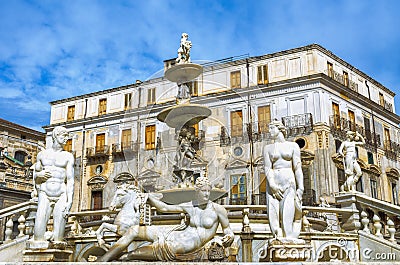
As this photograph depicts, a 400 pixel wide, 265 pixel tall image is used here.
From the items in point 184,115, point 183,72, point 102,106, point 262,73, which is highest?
point 102,106

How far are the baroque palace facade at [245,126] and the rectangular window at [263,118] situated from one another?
0.08 ft

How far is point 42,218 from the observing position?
27.4ft

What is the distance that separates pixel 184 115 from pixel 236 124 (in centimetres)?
113

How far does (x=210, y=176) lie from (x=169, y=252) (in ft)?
9.37

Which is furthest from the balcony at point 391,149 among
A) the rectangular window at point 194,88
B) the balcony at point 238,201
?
the rectangular window at point 194,88

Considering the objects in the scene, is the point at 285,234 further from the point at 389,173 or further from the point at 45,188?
the point at 389,173

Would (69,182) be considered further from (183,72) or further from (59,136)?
(183,72)

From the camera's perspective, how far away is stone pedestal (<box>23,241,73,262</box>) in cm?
802

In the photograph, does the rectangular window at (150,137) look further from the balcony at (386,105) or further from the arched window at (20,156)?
the arched window at (20,156)

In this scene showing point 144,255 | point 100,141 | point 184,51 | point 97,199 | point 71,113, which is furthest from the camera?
point 71,113

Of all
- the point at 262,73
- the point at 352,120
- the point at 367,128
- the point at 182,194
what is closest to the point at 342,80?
the point at 352,120

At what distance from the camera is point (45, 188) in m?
8.51

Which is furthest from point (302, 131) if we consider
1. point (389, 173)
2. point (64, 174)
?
point (64, 174)

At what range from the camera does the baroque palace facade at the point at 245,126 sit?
9742 mm
